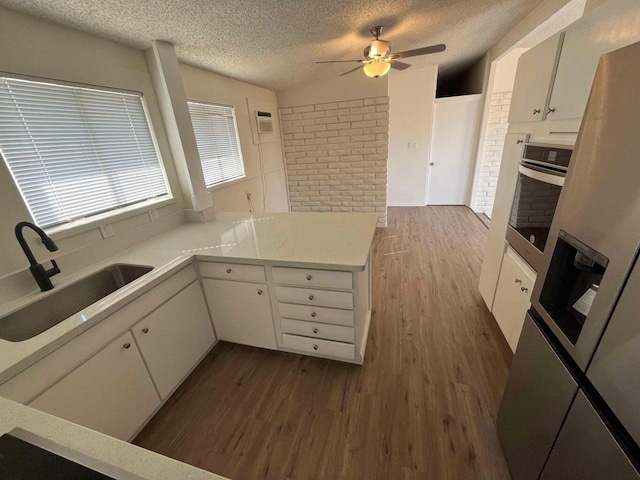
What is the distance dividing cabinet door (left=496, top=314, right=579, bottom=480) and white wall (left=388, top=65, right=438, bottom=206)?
465 cm

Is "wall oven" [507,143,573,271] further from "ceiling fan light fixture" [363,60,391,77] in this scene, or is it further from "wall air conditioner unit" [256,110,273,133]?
"wall air conditioner unit" [256,110,273,133]

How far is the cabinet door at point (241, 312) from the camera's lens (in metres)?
1.74

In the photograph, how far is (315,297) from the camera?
62.8 inches

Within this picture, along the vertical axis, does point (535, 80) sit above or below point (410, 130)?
above

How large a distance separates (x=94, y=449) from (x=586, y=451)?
1233 millimetres

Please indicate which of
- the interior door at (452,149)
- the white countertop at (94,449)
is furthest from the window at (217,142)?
the interior door at (452,149)

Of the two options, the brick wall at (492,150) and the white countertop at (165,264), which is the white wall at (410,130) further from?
the white countertop at (165,264)

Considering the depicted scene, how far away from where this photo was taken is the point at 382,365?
1.81 meters

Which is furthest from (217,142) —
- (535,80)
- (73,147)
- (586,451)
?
(586,451)

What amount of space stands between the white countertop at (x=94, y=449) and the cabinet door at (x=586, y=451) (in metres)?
0.93

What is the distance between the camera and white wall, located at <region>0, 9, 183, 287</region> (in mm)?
1283

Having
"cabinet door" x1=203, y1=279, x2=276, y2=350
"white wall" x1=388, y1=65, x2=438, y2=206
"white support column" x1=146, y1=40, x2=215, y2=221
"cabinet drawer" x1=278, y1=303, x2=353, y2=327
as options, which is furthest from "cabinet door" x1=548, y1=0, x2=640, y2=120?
"white wall" x1=388, y1=65, x2=438, y2=206

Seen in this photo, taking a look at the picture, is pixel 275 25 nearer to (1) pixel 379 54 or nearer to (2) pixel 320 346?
(1) pixel 379 54

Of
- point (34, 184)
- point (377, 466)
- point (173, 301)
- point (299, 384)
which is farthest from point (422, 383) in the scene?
point (34, 184)
